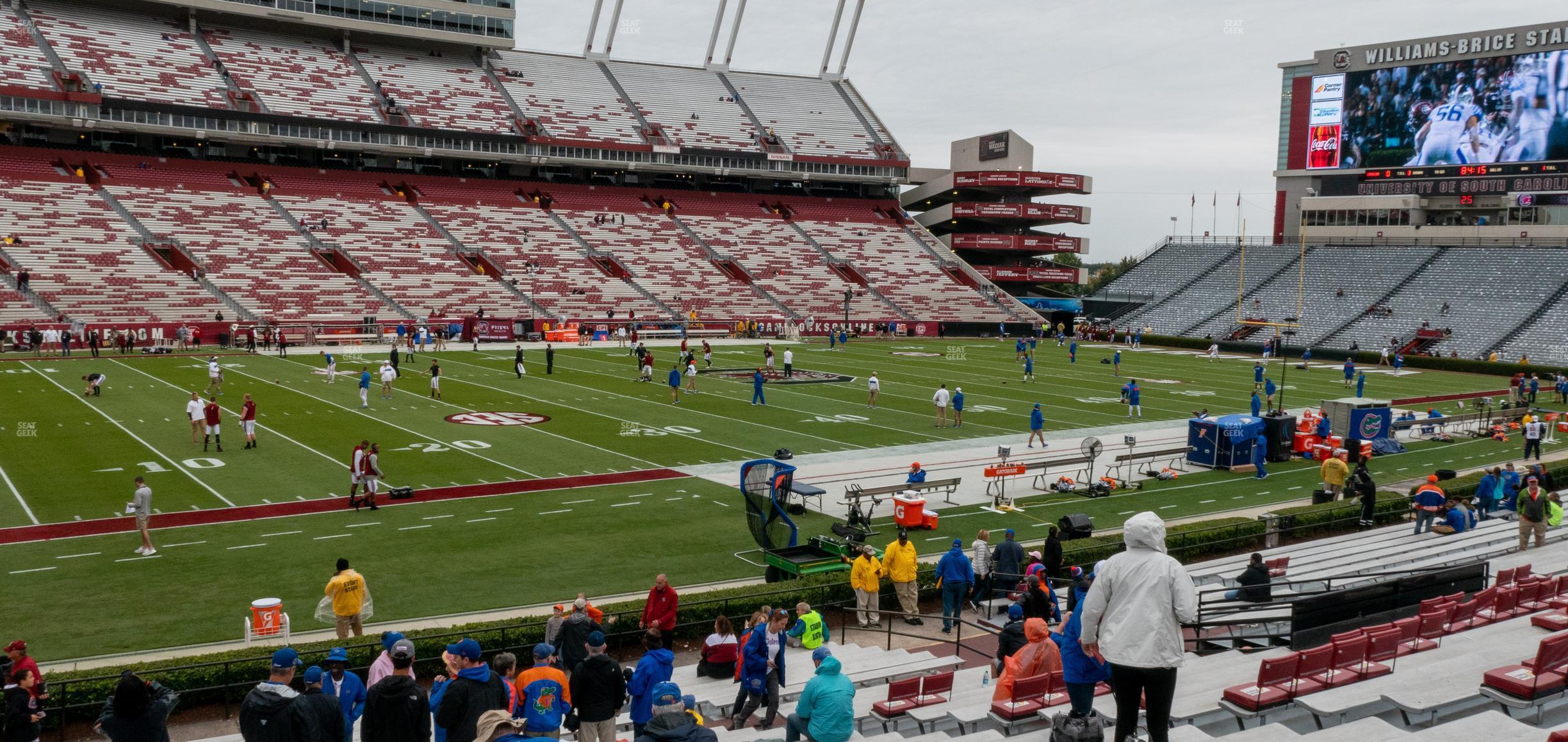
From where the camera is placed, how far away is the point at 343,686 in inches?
340

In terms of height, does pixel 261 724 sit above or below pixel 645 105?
below

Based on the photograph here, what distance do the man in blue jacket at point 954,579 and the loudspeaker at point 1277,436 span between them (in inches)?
637

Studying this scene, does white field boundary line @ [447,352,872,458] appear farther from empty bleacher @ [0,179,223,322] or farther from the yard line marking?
empty bleacher @ [0,179,223,322]

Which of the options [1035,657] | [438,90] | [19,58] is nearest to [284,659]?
[1035,657]

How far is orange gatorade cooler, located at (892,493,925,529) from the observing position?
62.0 ft

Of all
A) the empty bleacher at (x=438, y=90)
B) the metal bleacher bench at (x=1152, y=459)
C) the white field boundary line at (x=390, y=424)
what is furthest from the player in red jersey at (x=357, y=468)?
the empty bleacher at (x=438, y=90)

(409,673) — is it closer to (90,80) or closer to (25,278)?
(25,278)

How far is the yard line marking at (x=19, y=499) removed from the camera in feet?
59.3

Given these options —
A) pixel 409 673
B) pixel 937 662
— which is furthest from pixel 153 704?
pixel 937 662

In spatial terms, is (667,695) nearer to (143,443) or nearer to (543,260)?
(143,443)

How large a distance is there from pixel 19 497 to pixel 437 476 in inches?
282

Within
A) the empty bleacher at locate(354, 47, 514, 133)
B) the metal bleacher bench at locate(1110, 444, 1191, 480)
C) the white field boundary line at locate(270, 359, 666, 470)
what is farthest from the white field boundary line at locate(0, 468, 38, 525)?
the empty bleacher at locate(354, 47, 514, 133)

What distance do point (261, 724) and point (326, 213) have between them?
2450 inches

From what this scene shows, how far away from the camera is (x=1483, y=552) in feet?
52.5
